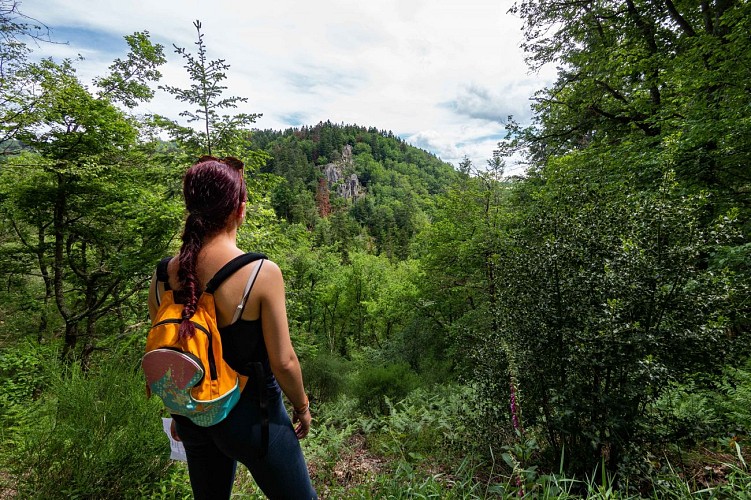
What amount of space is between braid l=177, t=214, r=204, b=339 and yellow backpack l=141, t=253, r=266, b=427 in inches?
0.9

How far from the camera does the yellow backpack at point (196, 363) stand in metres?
1.29

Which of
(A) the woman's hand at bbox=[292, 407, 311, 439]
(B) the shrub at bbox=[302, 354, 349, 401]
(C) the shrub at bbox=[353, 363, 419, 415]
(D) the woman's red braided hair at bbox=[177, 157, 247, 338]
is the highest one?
(D) the woman's red braided hair at bbox=[177, 157, 247, 338]

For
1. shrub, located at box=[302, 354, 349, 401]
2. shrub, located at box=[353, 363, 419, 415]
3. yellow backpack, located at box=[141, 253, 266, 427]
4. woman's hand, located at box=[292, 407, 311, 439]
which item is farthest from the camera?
shrub, located at box=[302, 354, 349, 401]

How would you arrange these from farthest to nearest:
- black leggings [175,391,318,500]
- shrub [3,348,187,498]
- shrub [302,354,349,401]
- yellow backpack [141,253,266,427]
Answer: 1. shrub [302,354,349,401]
2. shrub [3,348,187,498]
3. black leggings [175,391,318,500]
4. yellow backpack [141,253,266,427]

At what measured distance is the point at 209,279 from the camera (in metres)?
1.36

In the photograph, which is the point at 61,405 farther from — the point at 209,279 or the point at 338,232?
the point at 338,232

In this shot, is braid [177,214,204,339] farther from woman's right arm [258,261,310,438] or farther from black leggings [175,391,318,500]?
black leggings [175,391,318,500]

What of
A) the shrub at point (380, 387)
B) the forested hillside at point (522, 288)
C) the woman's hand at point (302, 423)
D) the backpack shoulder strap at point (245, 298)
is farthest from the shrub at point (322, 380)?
the backpack shoulder strap at point (245, 298)

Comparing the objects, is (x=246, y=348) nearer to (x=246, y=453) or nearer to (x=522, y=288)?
(x=246, y=453)

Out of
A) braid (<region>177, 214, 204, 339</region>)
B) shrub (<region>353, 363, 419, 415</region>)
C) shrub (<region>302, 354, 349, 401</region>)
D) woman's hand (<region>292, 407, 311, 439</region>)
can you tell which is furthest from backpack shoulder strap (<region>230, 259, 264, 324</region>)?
shrub (<region>302, 354, 349, 401</region>)

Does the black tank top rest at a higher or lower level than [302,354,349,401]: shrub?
higher

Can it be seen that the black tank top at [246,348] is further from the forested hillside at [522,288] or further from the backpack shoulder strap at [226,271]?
the forested hillside at [522,288]

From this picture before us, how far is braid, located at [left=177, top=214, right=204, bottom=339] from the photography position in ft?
4.23

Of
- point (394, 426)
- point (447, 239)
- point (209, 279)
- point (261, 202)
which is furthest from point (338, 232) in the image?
point (209, 279)
